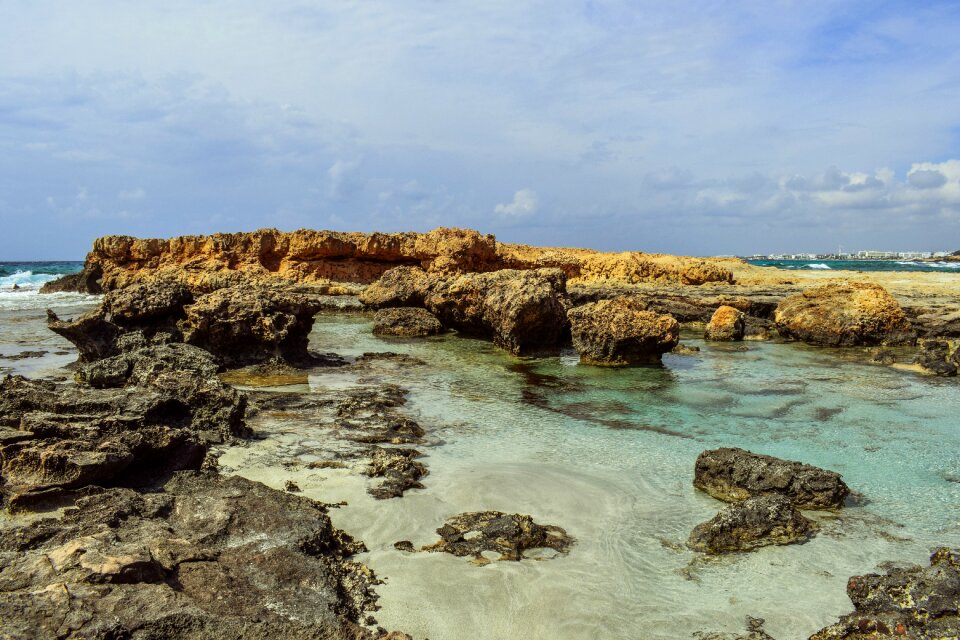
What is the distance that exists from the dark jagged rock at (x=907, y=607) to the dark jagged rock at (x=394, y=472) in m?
2.86

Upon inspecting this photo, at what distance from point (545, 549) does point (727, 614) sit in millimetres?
1117

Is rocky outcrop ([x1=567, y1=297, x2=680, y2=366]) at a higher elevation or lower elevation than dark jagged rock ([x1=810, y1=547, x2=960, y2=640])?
higher

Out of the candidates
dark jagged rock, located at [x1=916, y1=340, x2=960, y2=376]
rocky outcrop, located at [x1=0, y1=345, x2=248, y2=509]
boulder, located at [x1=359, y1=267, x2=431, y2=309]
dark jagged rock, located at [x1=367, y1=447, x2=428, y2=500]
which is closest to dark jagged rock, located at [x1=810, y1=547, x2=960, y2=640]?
dark jagged rock, located at [x1=367, y1=447, x2=428, y2=500]

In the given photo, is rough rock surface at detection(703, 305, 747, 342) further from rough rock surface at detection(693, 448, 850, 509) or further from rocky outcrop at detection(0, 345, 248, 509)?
rocky outcrop at detection(0, 345, 248, 509)

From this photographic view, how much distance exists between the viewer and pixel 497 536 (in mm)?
4125

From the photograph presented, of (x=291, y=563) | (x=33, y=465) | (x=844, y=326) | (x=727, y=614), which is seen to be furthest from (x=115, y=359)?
(x=844, y=326)

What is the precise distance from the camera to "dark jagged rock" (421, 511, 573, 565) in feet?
13.0

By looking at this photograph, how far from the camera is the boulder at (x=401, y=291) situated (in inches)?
642

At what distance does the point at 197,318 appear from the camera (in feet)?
32.7

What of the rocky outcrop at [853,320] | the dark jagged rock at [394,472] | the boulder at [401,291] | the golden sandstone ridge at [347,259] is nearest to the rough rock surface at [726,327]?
the rocky outcrop at [853,320]

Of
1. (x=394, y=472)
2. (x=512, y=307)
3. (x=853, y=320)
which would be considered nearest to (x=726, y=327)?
(x=853, y=320)

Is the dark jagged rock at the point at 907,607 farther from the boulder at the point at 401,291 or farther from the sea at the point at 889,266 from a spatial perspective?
the sea at the point at 889,266

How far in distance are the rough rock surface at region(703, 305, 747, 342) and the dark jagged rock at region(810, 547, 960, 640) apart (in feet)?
38.6

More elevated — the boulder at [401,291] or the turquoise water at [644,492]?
the boulder at [401,291]
